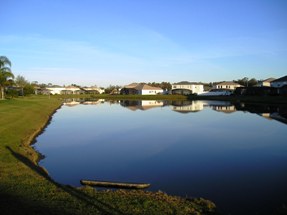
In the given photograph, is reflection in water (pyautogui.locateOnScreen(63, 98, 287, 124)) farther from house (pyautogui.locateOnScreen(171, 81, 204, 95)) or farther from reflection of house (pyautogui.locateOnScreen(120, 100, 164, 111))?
house (pyautogui.locateOnScreen(171, 81, 204, 95))

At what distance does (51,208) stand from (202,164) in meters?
8.80

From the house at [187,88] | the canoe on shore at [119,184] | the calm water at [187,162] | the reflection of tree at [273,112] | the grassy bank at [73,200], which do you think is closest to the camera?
the grassy bank at [73,200]

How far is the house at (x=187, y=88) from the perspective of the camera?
10788cm

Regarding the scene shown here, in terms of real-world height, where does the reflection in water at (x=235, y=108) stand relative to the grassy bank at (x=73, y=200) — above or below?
above

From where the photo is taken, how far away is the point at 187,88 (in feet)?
368

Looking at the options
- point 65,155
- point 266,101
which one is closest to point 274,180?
point 65,155

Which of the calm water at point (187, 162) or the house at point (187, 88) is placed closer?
the calm water at point (187, 162)

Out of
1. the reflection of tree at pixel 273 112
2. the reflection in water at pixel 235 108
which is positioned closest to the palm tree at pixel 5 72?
the reflection in water at pixel 235 108

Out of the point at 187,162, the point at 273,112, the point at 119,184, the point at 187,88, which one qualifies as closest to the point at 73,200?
the point at 119,184

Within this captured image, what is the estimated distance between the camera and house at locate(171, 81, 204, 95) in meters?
108

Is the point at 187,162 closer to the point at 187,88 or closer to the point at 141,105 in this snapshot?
the point at 141,105

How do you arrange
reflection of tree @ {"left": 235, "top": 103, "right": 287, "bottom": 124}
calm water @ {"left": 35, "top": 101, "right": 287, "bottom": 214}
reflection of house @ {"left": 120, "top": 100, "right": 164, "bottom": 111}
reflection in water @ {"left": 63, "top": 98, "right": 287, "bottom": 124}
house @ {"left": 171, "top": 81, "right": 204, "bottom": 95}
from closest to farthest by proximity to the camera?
1. calm water @ {"left": 35, "top": 101, "right": 287, "bottom": 214}
2. reflection of tree @ {"left": 235, "top": 103, "right": 287, "bottom": 124}
3. reflection in water @ {"left": 63, "top": 98, "right": 287, "bottom": 124}
4. reflection of house @ {"left": 120, "top": 100, "right": 164, "bottom": 111}
5. house @ {"left": 171, "top": 81, "right": 204, "bottom": 95}

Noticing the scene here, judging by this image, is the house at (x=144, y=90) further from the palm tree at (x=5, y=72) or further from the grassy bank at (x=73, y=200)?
the grassy bank at (x=73, y=200)

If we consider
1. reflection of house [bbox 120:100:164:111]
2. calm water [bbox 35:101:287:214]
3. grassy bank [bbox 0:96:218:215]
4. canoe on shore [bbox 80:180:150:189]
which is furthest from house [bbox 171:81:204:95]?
grassy bank [bbox 0:96:218:215]
